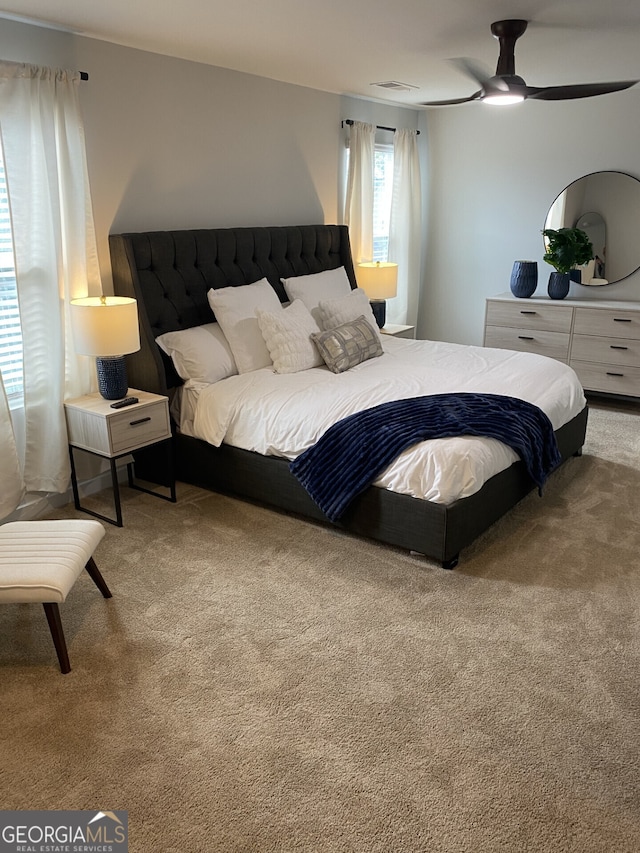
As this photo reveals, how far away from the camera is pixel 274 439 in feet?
11.2

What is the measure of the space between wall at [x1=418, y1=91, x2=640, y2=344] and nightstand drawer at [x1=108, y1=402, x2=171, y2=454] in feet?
12.0

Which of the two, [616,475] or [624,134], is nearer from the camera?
[616,475]

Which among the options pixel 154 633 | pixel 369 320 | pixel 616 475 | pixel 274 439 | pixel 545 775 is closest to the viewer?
pixel 545 775

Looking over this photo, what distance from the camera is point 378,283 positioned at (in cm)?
523

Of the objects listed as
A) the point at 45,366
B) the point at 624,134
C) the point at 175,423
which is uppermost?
the point at 624,134

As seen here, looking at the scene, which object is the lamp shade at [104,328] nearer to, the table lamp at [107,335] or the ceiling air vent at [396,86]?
the table lamp at [107,335]

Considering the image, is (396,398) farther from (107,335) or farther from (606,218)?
(606,218)

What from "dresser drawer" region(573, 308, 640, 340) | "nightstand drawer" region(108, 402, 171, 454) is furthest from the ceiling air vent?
"nightstand drawer" region(108, 402, 171, 454)

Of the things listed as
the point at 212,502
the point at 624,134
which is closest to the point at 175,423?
the point at 212,502

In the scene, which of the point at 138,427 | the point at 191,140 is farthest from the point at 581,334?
the point at 138,427

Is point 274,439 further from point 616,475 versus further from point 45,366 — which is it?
point 616,475

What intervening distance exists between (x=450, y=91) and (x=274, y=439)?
10.3 ft

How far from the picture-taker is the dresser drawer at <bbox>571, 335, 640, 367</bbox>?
199 inches

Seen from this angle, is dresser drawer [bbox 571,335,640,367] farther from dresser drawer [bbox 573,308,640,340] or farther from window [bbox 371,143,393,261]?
window [bbox 371,143,393,261]
